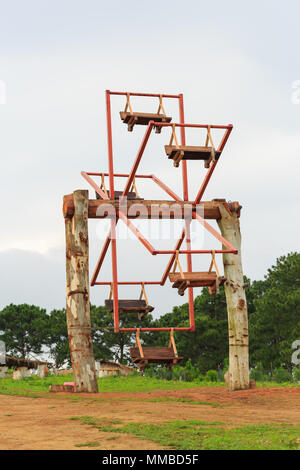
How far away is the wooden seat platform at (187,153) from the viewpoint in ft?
41.4

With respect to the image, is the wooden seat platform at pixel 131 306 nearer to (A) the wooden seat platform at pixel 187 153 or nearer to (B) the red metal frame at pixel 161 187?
(B) the red metal frame at pixel 161 187

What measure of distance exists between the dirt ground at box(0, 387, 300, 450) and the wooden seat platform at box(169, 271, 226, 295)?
2.22 m

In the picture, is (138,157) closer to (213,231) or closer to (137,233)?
(137,233)

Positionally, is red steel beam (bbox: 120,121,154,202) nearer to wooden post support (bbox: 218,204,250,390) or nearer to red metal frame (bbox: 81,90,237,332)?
red metal frame (bbox: 81,90,237,332)

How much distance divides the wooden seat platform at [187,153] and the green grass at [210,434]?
20.1ft

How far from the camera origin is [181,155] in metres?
12.6

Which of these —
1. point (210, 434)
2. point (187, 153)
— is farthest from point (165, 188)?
point (210, 434)

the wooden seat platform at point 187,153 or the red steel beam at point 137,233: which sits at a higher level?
the wooden seat platform at point 187,153

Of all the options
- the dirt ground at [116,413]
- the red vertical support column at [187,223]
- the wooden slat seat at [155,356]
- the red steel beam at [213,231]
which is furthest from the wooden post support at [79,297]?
the red vertical support column at [187,223]

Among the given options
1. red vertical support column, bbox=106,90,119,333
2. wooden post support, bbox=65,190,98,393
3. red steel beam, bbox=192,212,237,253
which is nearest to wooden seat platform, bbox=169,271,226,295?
red steel beam, bbox=192,212,237,253
